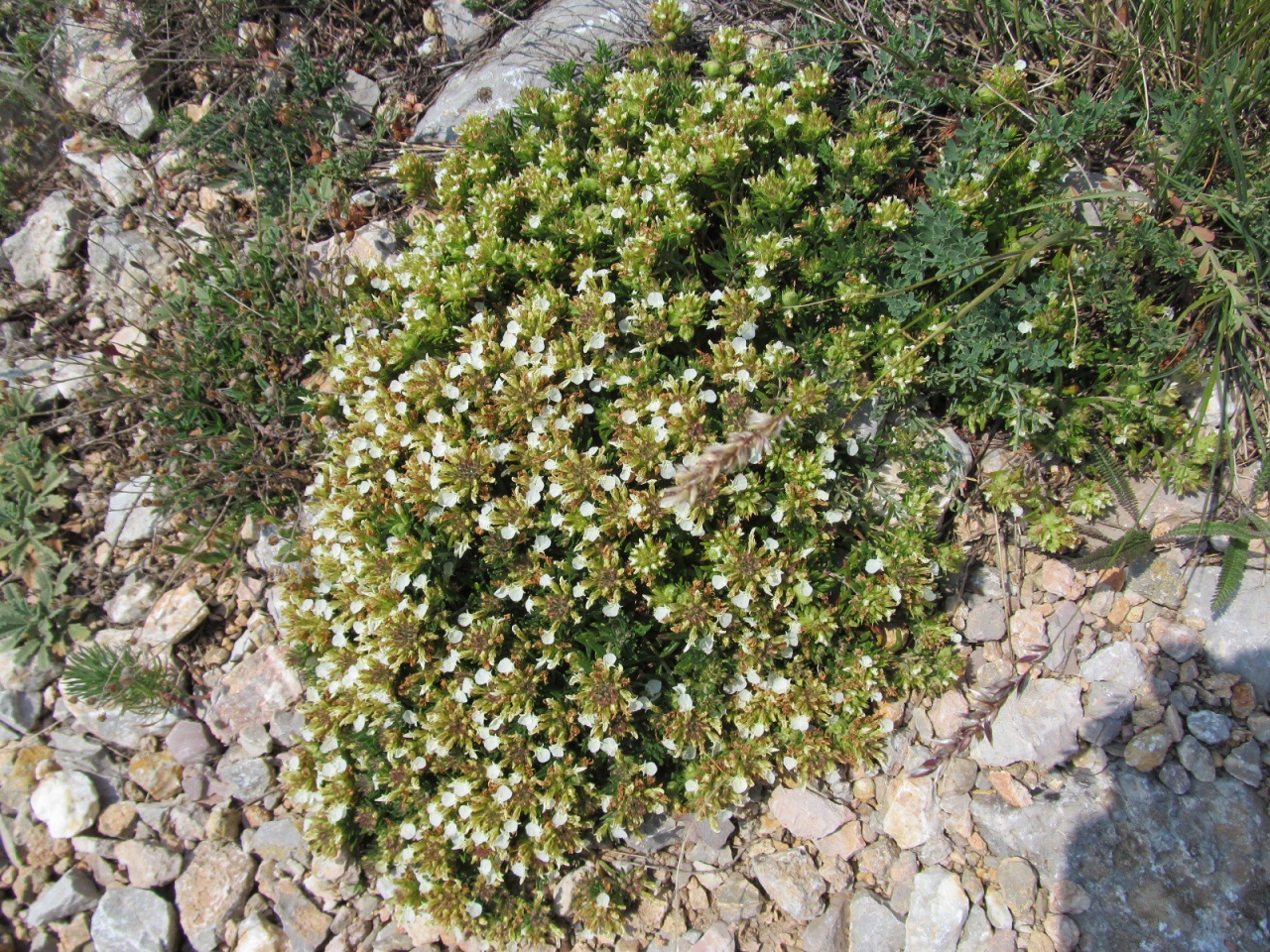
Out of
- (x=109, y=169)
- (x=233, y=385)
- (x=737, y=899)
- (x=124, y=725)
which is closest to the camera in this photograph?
(x=737, y=899)

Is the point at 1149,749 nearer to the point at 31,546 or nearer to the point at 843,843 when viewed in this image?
the point at 843,843

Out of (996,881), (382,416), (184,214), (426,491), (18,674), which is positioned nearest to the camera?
(996,881)

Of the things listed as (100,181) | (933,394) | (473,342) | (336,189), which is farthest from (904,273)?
(100,181)

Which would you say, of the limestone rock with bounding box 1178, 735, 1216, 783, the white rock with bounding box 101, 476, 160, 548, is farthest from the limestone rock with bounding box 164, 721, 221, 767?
the limestone rock with bounding box 1178, 735, 1216, 783

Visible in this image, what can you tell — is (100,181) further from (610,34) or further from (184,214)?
(610,34)

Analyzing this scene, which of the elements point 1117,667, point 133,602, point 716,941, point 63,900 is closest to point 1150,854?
point 1117,667

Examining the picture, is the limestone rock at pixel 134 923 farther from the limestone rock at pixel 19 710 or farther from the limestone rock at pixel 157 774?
the limestone rock at pixel 19 710
